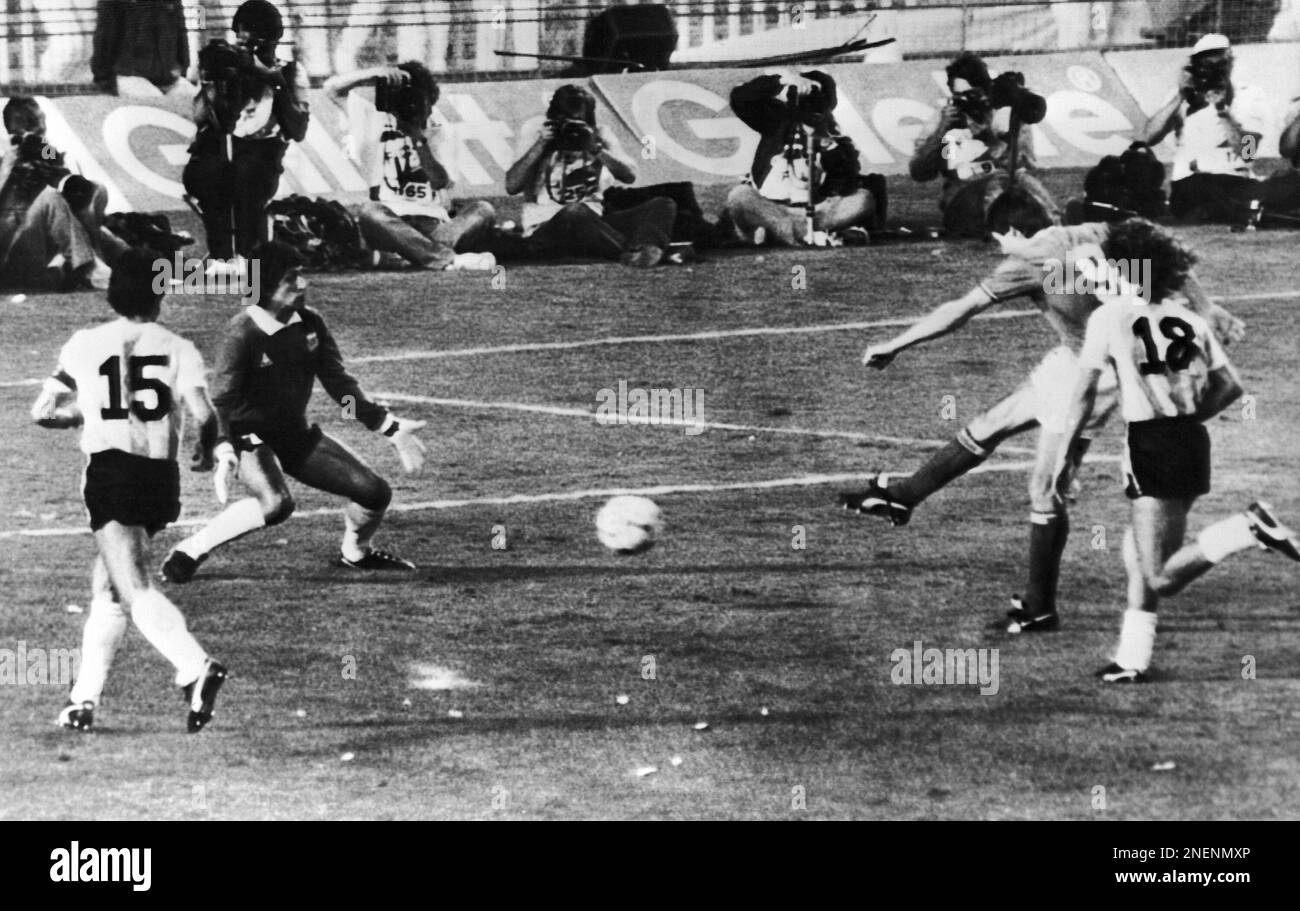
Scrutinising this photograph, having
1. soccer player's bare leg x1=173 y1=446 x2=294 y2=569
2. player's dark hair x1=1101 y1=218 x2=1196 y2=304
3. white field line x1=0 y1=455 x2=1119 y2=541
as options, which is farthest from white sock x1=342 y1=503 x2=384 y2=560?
player's dark hair x1=1101 y1=218 x2=1196 y2=304

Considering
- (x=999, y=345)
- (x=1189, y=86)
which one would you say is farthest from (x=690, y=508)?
(x=1189, y=86)

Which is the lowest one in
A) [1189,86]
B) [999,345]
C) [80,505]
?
[80,505]

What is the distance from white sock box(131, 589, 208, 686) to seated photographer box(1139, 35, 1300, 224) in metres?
4.10

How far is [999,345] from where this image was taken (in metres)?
8.59

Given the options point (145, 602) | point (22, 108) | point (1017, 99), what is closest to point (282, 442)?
point (145, 602)

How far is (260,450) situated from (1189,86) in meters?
4.02

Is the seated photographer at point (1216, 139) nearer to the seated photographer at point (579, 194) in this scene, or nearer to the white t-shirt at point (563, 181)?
the seated photographer at point (579, 194)

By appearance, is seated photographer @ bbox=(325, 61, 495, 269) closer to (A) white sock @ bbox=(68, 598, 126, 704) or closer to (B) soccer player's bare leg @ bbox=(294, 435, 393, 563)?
(B) soccer player's bare leg @ bbox=(294, 435, 393, 563)

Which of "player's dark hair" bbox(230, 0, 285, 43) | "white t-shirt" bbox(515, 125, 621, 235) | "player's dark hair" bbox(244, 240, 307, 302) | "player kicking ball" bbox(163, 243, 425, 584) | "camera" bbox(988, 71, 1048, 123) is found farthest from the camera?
"white t-shirt" bbox(515, 125, 621, 235)

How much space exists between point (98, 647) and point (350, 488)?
1.03 meters

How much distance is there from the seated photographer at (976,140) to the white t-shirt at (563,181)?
1.26 meters

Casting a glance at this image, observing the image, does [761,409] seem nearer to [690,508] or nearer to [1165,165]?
[690,508]

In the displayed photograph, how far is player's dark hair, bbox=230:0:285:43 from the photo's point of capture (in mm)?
8969

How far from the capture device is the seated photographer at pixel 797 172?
940 cm
